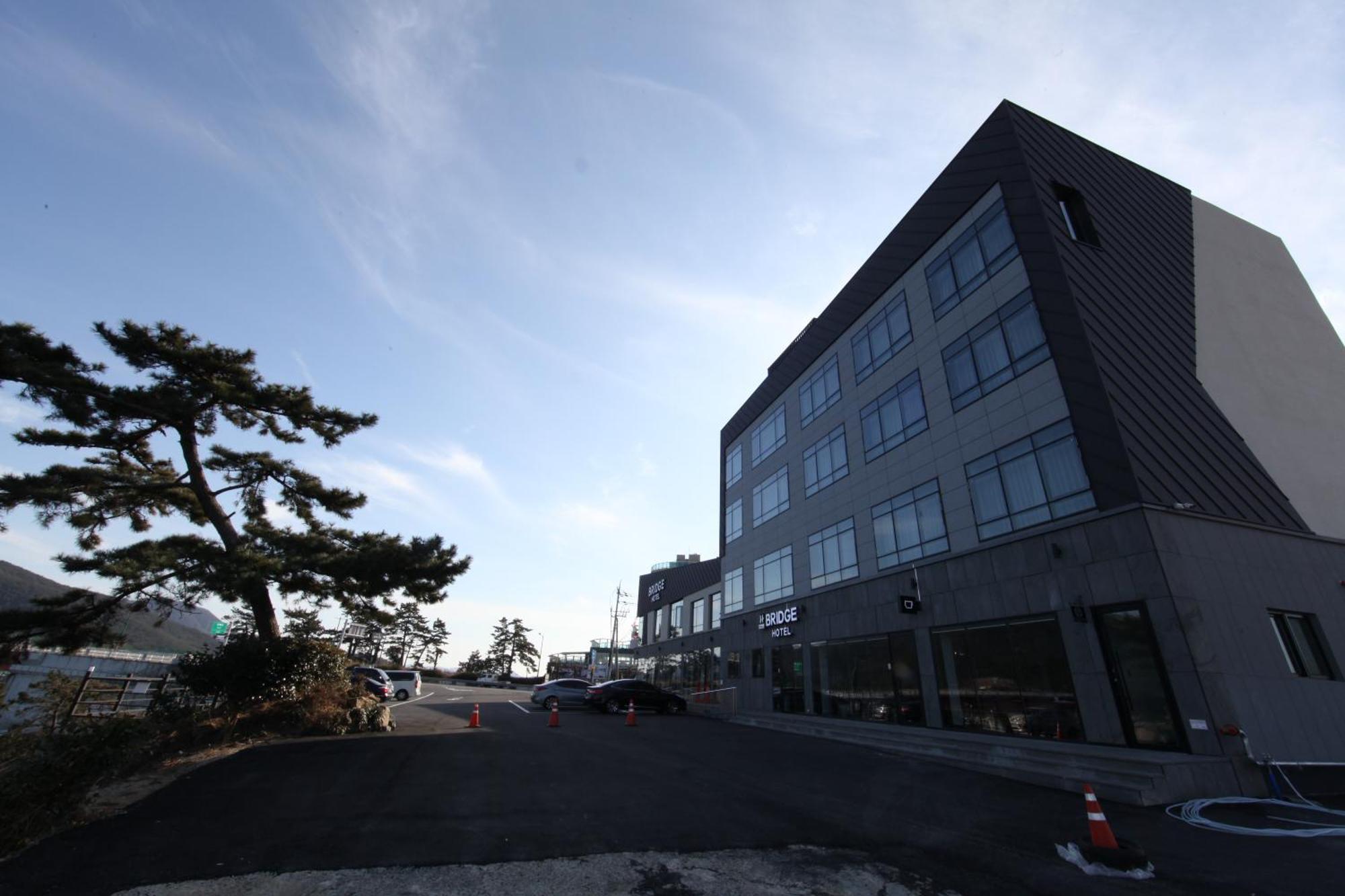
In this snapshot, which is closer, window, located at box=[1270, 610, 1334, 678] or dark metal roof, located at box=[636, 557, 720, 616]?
window, located at box=[1270, 610, 1334, 678]

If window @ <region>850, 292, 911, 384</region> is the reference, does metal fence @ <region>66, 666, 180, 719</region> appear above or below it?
below

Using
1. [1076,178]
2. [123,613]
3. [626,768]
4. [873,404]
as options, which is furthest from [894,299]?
[123,613]

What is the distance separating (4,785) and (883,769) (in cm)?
1384

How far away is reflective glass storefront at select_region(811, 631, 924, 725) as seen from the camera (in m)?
18.9

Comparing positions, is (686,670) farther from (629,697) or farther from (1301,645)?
(1301,645)

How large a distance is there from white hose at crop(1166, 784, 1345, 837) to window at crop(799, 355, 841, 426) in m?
18.0

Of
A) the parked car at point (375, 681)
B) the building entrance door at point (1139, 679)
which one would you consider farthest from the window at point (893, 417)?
the parked car at point (375, 681)

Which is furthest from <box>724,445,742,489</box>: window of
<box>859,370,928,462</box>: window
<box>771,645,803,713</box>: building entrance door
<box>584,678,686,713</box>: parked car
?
<box>584,678,686,713</box>: parked car

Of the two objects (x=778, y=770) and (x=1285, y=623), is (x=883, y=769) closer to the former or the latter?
(x=778, y=770)

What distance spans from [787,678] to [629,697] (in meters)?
7.68

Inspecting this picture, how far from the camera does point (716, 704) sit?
31328 millimetres

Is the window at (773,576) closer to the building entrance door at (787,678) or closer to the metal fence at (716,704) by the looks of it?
the building entrance door at (787,678)

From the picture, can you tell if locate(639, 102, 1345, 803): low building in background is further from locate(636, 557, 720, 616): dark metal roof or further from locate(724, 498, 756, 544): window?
locate(636, 557, 720, 616): dark metal roof

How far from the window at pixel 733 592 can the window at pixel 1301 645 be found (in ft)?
71.0
